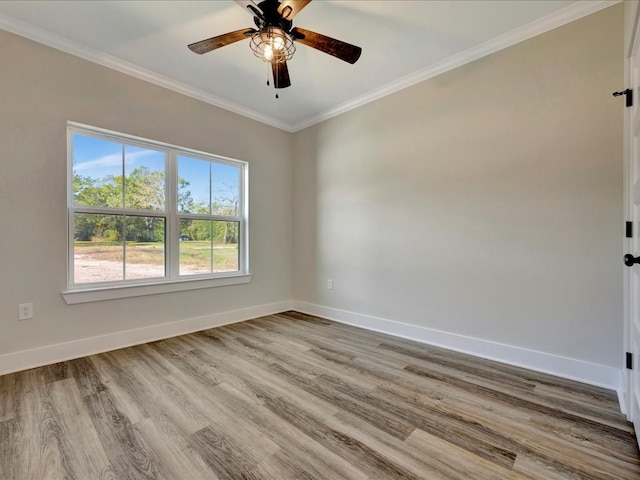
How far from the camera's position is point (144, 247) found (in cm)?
295

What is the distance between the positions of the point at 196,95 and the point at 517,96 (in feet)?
10.4

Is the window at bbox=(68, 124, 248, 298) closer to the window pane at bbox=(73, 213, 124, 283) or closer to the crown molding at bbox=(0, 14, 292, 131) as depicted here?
the window pane at bbox=(73, 213, 124, 283)

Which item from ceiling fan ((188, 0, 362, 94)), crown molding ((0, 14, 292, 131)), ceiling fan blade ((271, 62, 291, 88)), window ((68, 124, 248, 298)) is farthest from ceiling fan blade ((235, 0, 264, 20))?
window ((68, 124, 248, 298))

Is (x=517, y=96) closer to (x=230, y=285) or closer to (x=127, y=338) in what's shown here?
(x=230, y=285)

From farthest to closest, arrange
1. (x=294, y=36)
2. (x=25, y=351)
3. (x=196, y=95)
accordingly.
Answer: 1. (x=196, y=95)
2. (x=25, y=351)
3. (x=294, y=36)

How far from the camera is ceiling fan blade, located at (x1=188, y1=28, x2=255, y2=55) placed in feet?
5.98

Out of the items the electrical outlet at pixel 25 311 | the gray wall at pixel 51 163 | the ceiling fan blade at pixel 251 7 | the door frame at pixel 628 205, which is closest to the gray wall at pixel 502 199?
the door frame at pixel 628 205

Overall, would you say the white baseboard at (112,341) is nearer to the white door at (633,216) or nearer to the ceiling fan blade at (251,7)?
the ceiling fan blade at (251,7)

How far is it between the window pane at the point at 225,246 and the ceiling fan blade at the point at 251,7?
233 centimetres

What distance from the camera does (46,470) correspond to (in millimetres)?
1261

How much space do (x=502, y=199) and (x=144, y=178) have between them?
3430 millimetres

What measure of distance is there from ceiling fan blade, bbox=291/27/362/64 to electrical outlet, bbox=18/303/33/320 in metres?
2.89

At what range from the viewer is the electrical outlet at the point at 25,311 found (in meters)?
2.24

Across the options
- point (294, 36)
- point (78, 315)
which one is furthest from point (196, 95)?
point (78, 315)
